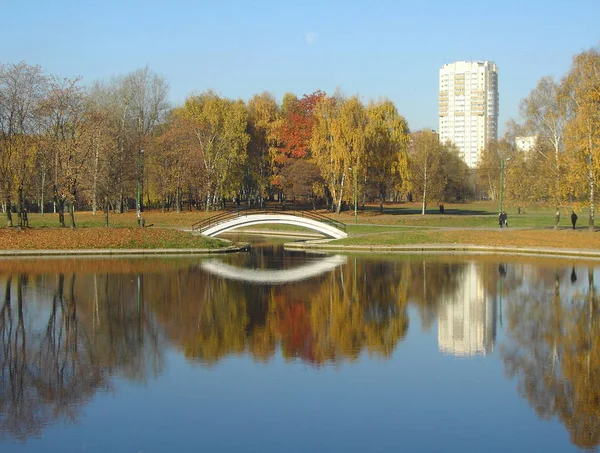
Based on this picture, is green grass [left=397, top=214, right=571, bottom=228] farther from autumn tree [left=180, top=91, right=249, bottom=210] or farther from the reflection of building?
the reflection of building

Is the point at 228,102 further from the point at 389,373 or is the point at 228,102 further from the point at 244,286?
the point at 389,373

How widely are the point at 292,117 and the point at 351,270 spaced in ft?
172

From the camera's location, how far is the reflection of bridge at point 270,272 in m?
33.2

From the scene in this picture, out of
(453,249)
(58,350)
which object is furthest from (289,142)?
(58,350)

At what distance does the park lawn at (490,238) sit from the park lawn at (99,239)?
10006 mm

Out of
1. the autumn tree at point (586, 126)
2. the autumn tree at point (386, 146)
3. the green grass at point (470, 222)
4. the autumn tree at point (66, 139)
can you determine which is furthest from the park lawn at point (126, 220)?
the autumn tree at point (586, 126)

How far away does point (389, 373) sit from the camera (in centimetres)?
1689

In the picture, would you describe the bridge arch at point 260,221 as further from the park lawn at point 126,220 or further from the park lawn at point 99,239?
the park lawn at point 126,220

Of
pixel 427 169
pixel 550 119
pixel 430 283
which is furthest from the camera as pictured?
pixel 427 169

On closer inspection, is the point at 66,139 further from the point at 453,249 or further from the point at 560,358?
the point at 560,358

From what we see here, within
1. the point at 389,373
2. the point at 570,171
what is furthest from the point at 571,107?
the point at 389,373

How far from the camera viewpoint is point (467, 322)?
22.8 m

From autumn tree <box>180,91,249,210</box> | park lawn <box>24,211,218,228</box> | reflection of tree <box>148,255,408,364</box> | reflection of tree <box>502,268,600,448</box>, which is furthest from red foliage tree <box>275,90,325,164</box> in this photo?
reflection of tree <box>502,268,600,448</box>

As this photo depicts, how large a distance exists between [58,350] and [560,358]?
12.6m
